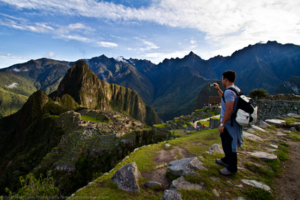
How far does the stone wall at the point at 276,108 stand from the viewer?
10.7m

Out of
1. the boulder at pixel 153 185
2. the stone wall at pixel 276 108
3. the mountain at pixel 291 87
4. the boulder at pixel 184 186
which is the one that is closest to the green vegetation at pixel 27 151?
the boulder at pixel 153 185

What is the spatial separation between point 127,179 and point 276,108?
14891mm

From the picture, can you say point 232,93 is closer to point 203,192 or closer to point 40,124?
point 203,192

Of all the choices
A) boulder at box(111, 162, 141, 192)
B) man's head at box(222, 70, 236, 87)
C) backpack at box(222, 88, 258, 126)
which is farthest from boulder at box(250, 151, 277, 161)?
boulder at box(111, 162, 141, 192)

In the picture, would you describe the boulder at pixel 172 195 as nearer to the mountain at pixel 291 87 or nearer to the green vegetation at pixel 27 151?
the green vegetation at pixel 27 151

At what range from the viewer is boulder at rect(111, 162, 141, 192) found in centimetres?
354

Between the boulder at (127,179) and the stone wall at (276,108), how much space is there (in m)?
14.3

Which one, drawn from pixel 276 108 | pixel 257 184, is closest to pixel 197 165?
pixel 257 184

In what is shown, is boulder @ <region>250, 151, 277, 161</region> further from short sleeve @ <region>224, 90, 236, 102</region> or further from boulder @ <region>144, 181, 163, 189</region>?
boulder @ <region>144, 181, 163, 189</region>

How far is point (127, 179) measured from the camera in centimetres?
370

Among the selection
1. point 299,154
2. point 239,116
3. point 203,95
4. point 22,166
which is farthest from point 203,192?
point 203,95

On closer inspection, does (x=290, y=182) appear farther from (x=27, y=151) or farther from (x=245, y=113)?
(x=27, y=151)

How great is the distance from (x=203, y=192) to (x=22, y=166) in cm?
5156

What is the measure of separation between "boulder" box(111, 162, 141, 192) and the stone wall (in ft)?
46.8
